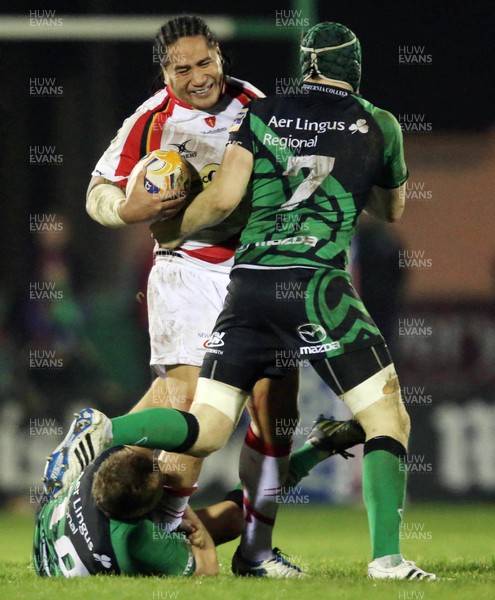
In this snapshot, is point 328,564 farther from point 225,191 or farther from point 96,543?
point 225,191

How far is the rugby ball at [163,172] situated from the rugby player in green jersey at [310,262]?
13 cm

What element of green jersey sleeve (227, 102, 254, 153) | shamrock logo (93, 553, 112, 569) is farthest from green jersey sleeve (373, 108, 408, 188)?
shamrock logo (93, 553, 112, 569)

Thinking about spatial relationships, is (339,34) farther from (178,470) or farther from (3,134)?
(3,134)

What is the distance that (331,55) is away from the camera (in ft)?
17.9

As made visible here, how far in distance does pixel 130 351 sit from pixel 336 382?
562 cm

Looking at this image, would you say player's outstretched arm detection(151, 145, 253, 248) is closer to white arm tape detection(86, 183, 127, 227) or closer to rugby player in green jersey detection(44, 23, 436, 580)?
rugby player in green jersey detection(44, 23, 436, 580)

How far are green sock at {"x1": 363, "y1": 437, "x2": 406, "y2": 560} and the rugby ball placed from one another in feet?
4.36

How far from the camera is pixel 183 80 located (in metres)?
5.95

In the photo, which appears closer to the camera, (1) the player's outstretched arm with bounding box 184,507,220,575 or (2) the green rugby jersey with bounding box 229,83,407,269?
(2) the green rugby jersey with bounding box 229,83,407,269

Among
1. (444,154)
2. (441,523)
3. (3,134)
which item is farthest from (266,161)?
(444,154)

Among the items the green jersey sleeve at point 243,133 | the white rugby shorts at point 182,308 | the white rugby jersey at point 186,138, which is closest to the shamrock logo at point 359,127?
the green jersey sleeve at point 243,133

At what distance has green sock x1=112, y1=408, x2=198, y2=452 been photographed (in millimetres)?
5113

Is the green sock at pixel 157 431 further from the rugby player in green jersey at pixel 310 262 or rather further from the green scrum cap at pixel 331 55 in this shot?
the green scrum cap at pixel 331 55

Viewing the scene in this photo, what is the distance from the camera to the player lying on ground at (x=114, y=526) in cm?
516
